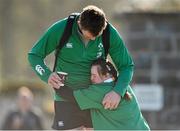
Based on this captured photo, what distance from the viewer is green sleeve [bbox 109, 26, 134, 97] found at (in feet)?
25.3

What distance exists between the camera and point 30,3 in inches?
1371

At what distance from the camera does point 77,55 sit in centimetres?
774

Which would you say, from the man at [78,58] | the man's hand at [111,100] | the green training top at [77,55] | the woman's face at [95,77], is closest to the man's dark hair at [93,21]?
the man at [78,58]

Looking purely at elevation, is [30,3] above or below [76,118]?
below

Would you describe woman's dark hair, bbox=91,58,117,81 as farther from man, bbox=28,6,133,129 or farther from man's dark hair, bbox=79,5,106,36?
man's dark hair, bbox=79,5,106,36

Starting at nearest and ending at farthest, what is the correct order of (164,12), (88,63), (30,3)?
(88,63) → (164,12) → (30,3)

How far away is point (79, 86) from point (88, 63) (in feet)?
0.73

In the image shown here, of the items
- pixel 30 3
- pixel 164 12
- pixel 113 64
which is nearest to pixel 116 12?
pixel 164 12

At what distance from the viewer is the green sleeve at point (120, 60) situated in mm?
7699

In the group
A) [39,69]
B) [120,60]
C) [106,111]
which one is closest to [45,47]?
[39,69]

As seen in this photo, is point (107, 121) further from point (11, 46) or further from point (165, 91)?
point (11, 46)

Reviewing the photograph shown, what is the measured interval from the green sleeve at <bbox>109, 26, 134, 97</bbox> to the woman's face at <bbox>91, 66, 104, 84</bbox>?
0.16m

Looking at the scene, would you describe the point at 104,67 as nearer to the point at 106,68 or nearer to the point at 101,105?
the point at 106,68

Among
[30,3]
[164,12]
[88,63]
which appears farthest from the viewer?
[30,3]
